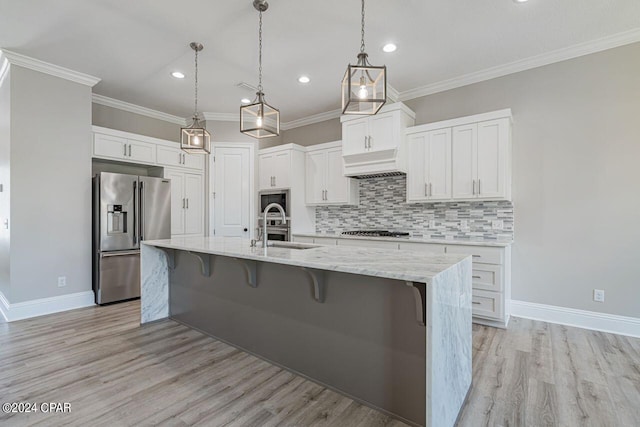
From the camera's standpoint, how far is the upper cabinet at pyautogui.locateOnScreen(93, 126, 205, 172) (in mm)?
4152

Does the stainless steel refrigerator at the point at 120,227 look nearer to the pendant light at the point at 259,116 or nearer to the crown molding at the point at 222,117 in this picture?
the crown molding at the point at 222,117

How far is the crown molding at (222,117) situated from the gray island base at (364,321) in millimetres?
3198

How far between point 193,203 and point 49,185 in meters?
1.91

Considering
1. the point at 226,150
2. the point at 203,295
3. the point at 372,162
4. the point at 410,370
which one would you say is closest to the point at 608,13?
the point at 372,162

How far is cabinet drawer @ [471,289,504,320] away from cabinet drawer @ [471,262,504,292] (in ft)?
0.19

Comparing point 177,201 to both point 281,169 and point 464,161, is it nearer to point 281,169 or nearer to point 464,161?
point 281,169

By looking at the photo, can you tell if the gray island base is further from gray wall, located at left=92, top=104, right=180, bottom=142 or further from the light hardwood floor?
gray wall, located at left=92, top=104, right=180, bottom=142

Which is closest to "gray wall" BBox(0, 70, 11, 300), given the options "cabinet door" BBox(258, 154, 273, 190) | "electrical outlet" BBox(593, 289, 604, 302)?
"cabinet door" BBox(258, 154, 273, 190)

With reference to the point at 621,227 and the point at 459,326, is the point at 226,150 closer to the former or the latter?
the point at 459,326

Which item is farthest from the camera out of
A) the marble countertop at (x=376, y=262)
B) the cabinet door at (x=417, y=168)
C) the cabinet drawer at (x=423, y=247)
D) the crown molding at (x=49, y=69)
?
the cabinet door at (x=417, y=168)

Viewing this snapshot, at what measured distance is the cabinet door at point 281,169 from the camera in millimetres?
4926

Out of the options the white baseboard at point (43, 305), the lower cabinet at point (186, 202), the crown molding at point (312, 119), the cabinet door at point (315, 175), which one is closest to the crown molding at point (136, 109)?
the lower cabinet at point (186, 202)

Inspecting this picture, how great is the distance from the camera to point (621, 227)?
9.96 feet

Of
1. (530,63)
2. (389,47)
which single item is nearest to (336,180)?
(389,47)
